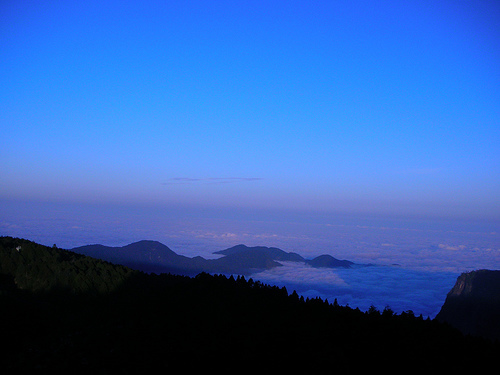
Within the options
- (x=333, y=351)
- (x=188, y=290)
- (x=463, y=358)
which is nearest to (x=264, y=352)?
(x=333, y=351)

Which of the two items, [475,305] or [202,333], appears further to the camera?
[475,305]

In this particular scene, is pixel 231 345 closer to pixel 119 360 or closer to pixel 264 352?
pixel 264 352

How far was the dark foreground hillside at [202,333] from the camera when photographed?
A: 57.4 feet

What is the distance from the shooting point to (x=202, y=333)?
20.8 metres

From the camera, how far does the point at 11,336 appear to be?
2070 centimetres

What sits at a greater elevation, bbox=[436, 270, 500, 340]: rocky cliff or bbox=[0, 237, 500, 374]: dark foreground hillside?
bbox=[0, 237, 500, 374]: dark foreground hillside

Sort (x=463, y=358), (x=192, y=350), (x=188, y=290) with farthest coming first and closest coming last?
(x=188, y=290) < (x=192, y=350) < (x=463, y=358)

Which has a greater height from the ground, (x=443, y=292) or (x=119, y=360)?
(x=119, y=360)

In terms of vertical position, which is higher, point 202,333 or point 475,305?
point 202,333

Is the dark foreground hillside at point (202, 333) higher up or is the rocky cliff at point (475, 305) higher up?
the dark foreground hillside at point (202, 333)

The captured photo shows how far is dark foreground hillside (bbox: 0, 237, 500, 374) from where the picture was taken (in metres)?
17.5

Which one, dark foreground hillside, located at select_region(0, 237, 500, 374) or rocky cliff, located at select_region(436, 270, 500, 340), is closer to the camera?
dark foreground hillside, located at select_region(0, 237, 500, 374)

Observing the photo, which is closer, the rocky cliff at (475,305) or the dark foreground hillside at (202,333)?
the dark foreground hillside at (202,333)

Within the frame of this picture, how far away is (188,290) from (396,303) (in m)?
78.0
